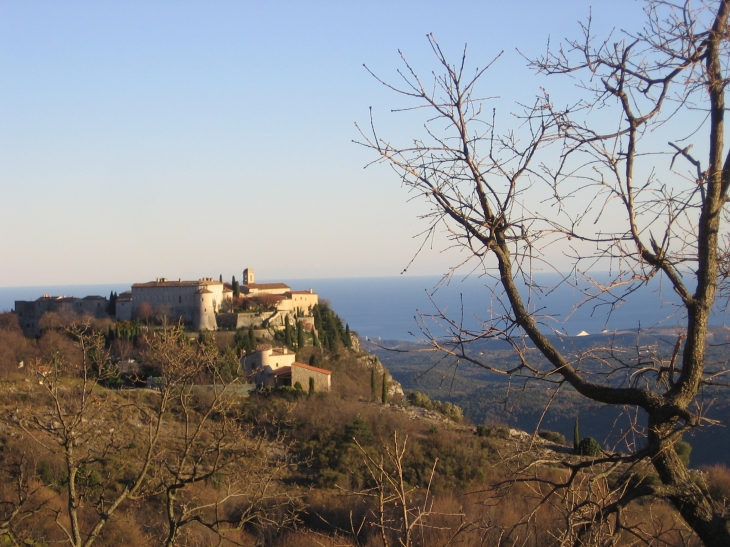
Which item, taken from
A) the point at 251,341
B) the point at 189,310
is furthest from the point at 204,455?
the point at 189,310

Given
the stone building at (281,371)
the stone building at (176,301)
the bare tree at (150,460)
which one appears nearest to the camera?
the bare tree at (150,460)

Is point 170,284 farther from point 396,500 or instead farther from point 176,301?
point 396,500

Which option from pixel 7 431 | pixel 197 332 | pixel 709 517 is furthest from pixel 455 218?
pixel 197 332

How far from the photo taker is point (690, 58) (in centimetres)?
270

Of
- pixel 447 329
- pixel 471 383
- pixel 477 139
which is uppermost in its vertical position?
pixel 477 139

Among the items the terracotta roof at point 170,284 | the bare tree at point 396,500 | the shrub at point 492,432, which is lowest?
the shrub at point 492,432

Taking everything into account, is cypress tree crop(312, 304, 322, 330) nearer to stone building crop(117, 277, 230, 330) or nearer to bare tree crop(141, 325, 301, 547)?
stone building crop(117, 277, 230, 330)

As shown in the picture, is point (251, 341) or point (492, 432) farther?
point (251, 341)

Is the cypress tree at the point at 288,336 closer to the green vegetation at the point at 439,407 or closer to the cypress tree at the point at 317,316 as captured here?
the cypress tree at the point at 317,316

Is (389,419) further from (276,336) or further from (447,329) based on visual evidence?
(447,329)

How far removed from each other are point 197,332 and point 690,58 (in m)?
37.5

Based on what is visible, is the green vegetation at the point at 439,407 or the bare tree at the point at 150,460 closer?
the bare tree at the point at 150,460

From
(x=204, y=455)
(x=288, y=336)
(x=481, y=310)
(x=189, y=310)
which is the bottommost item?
(x=288, y=336)

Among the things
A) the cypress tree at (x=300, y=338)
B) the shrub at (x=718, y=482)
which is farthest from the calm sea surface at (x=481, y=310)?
the cypress tree at (x=300, y=338)
